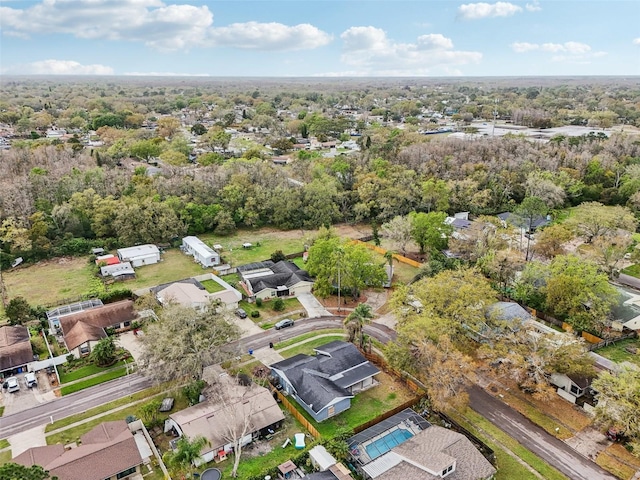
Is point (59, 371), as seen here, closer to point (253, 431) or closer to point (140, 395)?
point (140, 395)

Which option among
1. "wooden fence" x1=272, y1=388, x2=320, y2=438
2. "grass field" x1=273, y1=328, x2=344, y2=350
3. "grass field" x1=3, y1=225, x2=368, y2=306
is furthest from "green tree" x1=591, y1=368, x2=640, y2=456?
"grass field" x1=3, y1=225, x2=368, y2=306

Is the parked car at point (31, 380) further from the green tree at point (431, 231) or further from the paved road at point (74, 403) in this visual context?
the green tree at point (431, 231)

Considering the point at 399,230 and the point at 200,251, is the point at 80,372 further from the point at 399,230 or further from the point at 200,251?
the point at 399,230

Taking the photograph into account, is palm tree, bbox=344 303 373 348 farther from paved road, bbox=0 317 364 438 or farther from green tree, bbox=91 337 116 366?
green tree, bbox=91 337 116 366

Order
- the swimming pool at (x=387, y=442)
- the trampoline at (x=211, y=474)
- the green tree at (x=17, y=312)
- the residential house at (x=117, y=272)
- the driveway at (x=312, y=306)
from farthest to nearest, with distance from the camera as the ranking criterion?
1. the residential house at (x=117, y=272)
2. the driveway at (x=312, y=306)
3. the green tree at (x=17, y=312)
4. the swimming pool at (x=387, y=442)
5. the trampoline at (x=211, y=474)

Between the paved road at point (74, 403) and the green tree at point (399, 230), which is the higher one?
the green tree at point (399, 230)

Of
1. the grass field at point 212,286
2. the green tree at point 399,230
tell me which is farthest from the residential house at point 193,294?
the green tree at point 399,230
